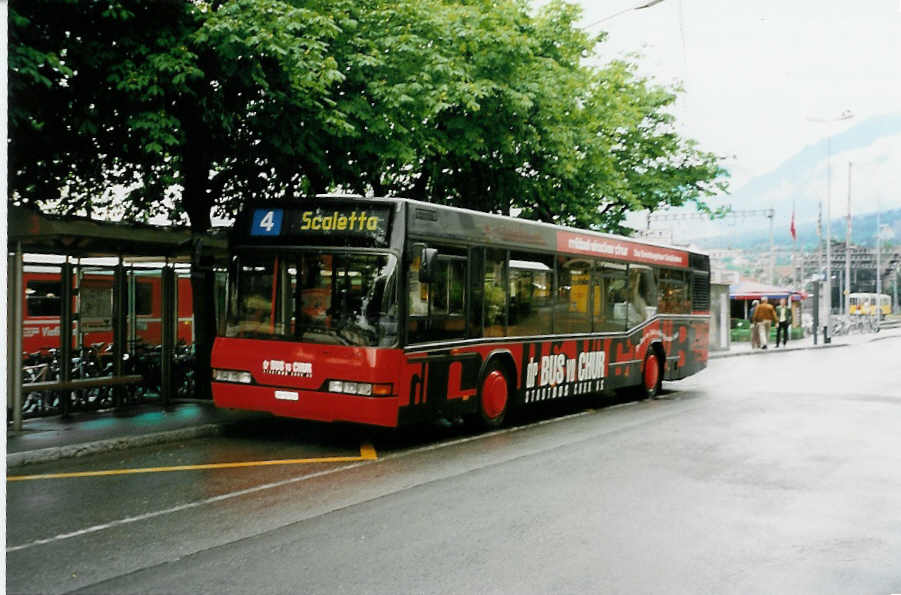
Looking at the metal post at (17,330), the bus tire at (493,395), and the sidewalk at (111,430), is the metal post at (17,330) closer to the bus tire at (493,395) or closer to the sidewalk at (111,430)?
the sidewalk at (111,430)

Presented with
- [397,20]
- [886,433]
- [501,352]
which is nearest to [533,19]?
[397,20]

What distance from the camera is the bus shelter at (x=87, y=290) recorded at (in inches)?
425

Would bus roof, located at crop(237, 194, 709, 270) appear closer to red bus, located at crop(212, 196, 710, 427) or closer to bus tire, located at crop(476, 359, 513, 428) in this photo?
red bus, located at crop(212, 196, 710, 427)

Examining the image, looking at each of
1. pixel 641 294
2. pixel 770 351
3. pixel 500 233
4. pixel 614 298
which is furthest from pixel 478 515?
pixel 770 351

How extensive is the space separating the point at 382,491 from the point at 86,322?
6.74 metres

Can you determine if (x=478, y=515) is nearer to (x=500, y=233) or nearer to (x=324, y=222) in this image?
(x=324, y=222)

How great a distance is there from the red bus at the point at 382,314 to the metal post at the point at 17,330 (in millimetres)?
2382

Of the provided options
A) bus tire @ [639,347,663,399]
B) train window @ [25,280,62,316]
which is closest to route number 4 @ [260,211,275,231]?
train window @ [25,280,62,316]

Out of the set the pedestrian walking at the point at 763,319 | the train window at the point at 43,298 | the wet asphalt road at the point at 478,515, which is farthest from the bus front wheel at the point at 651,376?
the pedestrian walking at the point at 763,319

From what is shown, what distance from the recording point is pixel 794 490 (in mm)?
8188

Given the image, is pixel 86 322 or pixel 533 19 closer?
pixel 86 322

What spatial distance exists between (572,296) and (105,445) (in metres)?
7.30

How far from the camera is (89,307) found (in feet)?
41.4

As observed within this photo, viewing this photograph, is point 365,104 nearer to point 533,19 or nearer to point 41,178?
point 41,178
